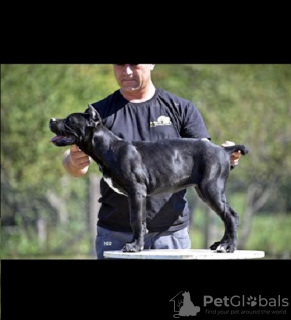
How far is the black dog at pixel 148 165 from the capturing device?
14.1 feet

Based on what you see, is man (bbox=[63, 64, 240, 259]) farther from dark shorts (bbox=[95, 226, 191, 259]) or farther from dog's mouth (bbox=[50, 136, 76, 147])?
dog's mouth (bbox=[50, 136, 76, 147])

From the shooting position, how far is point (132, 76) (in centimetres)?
480

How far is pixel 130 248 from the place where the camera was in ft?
14.1

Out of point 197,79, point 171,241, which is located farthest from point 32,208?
point 171,241

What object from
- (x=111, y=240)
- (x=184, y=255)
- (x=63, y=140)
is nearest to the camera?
(x=184, y=255)

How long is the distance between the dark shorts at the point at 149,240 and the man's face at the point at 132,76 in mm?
917

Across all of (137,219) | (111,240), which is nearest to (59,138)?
(137,219)

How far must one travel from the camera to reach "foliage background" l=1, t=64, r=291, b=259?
13117 mm

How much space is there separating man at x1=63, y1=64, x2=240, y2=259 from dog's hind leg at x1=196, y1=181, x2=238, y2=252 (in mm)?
553

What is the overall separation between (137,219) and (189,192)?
30.5 feet
